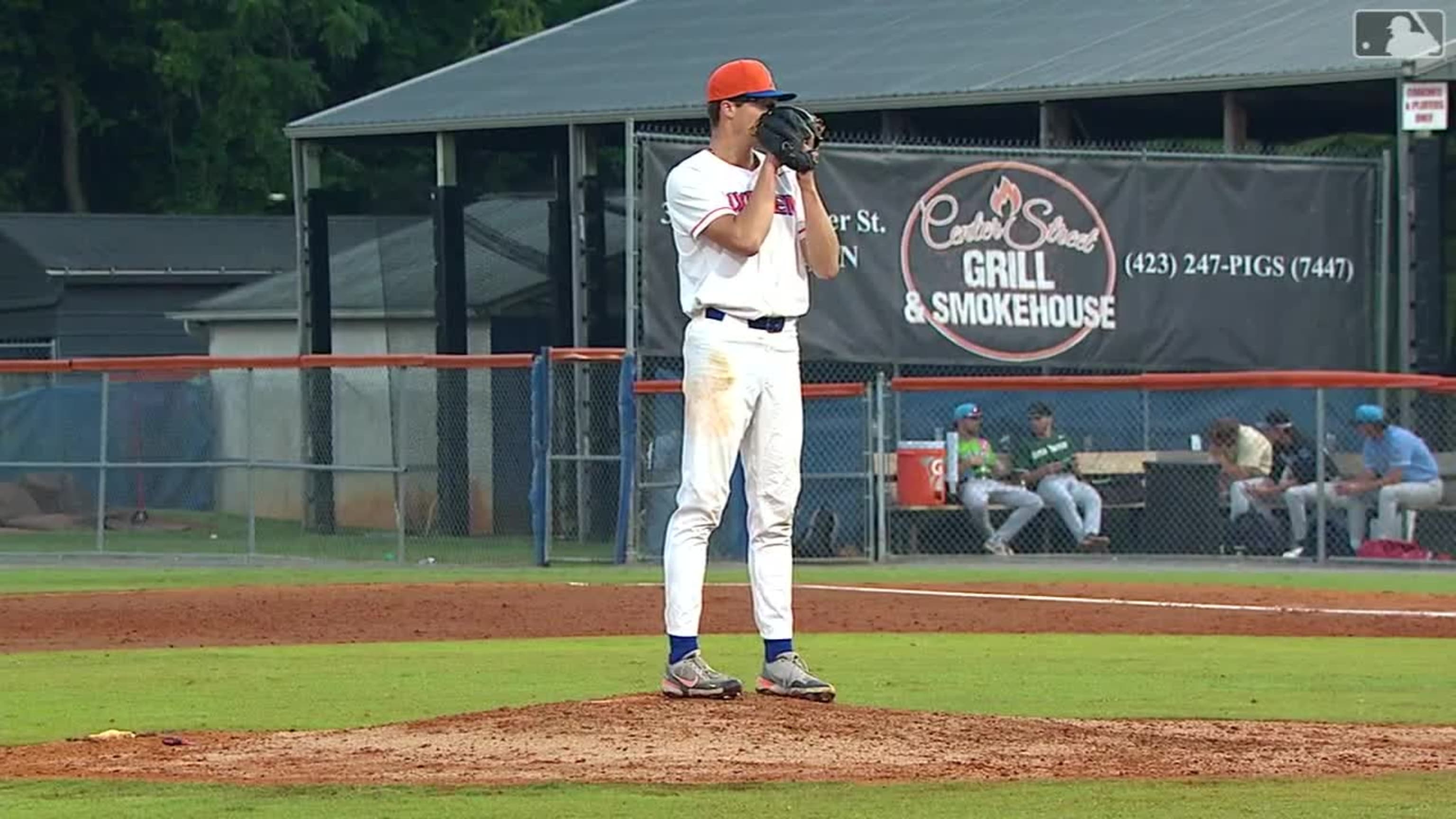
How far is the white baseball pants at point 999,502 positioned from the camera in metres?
22.2

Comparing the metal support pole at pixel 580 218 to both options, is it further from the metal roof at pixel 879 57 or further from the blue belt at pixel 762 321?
the blue belt at pixel 762 321

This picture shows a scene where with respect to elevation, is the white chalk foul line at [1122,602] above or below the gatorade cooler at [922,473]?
below

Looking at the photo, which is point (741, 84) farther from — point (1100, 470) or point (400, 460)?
point (400, 460)

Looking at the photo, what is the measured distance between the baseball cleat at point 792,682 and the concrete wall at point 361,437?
14910 millimetres

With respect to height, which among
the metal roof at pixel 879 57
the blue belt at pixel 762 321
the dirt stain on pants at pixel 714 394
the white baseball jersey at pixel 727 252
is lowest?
the dirt stain on pants at pixel 714 394

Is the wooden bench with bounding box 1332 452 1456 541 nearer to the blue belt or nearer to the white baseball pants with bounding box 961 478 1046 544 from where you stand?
the white baseball pants with bounding box 961 478 1046 544

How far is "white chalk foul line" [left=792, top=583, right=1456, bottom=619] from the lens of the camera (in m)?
16.5

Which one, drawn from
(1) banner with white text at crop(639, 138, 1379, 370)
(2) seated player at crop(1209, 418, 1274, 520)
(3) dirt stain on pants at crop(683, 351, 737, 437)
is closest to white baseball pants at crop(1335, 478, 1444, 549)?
(2) seated player at crop(1209, 418, 1274, 520)

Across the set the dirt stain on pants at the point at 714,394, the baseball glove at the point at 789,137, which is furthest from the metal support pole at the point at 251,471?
the baseball glove at the point at 789,137

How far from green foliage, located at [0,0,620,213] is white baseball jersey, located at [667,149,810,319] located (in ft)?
123

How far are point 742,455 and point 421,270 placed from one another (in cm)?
2379

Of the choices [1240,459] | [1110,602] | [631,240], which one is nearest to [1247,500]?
[1240,459]

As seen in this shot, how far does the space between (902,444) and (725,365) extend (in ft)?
44.5

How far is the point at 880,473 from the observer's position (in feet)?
72.2
